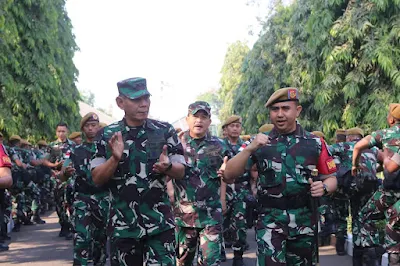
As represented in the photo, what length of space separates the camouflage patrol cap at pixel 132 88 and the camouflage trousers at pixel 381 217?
124 inches

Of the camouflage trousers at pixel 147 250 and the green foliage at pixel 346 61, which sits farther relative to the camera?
the green foliage at pixel 346 61

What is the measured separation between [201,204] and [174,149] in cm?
202

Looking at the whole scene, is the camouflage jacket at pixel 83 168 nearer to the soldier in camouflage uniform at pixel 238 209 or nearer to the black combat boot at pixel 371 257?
the soldier in camouflage uniform at pixel 238 209

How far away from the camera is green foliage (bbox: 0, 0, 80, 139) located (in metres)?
18.5

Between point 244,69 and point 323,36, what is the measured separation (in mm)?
11583

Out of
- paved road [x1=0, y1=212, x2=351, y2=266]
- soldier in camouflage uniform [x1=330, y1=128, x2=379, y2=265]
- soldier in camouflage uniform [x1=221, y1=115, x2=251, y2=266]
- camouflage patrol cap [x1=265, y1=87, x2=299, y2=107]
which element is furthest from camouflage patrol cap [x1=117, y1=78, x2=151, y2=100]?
paved road [x1=0, y1=212, x2=351, y2=266]

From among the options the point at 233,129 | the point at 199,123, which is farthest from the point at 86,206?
the point at 233,129

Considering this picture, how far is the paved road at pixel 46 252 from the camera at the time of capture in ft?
30.9

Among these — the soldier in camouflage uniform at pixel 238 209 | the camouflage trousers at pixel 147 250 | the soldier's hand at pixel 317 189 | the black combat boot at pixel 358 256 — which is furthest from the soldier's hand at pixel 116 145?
the black combat boot at pixel 358 256

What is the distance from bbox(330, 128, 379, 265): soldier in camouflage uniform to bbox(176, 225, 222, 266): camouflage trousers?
2.50 metres

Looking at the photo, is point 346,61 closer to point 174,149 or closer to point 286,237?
point 286,237

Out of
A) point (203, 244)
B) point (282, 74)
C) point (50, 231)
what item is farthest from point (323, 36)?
point (203, 244)

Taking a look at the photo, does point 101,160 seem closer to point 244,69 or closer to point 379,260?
point 379,260

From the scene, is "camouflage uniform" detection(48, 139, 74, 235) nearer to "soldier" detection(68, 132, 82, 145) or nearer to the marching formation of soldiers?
"soldier" detection(68, 132, 82, 145)
